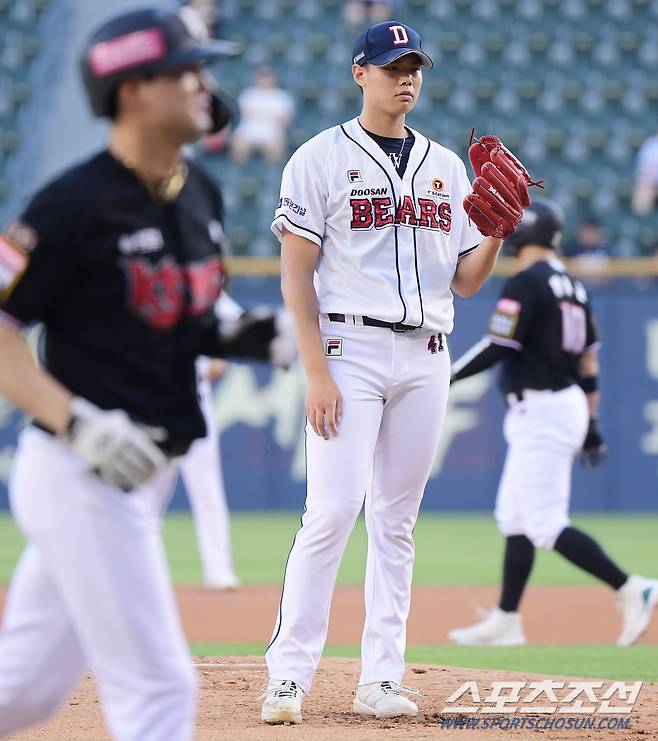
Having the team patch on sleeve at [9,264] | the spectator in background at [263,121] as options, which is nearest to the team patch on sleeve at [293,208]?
the team patch on sleeve at [9,264]

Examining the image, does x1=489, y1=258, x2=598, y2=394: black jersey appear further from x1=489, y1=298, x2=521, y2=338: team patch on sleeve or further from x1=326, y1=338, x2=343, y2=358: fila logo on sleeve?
x1=326, y1=338, x2=343, y2=358: fila logo on sleeve

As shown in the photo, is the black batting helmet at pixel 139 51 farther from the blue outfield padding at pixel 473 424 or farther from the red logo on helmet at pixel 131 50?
the blue outfield padding at pixel 473 424

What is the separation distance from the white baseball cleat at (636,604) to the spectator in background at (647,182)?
937cm

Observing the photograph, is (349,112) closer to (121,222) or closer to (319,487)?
(319,487)

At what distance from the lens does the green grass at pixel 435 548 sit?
977cm

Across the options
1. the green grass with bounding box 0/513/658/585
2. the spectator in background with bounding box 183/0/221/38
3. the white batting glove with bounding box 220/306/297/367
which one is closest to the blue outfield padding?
the green grass with bounding box 0/513/658/585

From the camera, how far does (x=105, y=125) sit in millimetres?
17891

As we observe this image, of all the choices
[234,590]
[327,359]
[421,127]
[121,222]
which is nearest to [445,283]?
[327,359]

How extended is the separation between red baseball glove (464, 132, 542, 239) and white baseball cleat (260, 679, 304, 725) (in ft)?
5.24

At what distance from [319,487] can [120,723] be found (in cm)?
178

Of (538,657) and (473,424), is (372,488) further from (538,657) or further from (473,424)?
(473,424)

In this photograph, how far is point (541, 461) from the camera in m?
6.77

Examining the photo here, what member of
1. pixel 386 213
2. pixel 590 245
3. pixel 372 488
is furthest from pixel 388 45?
pixel 590 245

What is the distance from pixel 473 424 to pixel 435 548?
7.75 feet
